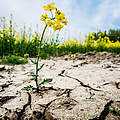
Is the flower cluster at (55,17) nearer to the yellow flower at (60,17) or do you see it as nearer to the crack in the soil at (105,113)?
the yellow flower at (60,17)

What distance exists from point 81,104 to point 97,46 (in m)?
7.77

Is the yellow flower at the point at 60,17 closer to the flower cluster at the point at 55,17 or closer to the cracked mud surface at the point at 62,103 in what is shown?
the flower cluster at the point at 55,17

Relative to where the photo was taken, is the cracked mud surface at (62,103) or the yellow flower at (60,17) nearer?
the cracked mud surface at (62,103)

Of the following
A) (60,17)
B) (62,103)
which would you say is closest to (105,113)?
(62,103)

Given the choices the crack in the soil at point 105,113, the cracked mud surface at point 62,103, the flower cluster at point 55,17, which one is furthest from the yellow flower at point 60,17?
the crack in the soil at point 105,113

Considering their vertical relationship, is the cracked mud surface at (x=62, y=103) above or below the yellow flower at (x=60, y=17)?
below

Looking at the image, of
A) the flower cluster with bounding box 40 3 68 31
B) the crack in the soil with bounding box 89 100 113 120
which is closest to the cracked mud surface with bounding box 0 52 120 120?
the crack in the soil with bounding box 89 100 113 120

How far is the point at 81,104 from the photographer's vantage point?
1.17 m

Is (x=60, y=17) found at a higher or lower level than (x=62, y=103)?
higher

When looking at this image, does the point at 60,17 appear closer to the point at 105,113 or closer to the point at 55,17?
the point at 55,17

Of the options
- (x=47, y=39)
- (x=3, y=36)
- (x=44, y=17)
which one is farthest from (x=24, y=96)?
(x=47, y=39)

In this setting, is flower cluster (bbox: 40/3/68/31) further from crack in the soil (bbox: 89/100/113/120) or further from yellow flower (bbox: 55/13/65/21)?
crack in the soil (bbox: 89/100/113/120)

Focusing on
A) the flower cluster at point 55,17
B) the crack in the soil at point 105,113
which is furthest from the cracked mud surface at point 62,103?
the flower cluster at point 55,17

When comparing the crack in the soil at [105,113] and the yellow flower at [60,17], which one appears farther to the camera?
the yellow flower at [60,17]
